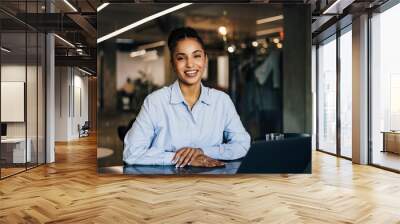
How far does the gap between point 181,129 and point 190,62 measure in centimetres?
106

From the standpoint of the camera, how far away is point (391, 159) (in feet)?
24.5

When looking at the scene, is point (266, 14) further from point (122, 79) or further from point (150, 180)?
point (150, 180)

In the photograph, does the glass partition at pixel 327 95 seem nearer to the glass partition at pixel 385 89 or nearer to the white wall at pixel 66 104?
the glass partition at pixel 385 89

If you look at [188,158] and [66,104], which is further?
[66,104]

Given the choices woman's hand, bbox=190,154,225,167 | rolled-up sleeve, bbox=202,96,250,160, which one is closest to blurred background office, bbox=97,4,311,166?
rolled-up sleeve, bbox=202,96,250,160

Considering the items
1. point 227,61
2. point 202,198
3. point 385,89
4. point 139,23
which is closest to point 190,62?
point 227,61

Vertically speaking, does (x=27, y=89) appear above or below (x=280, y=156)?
above

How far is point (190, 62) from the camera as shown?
629 cm

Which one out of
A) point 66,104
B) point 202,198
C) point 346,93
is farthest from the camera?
point 66,104

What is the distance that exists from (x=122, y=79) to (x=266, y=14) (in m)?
2.51

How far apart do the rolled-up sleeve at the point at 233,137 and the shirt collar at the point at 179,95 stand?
308 millimetres

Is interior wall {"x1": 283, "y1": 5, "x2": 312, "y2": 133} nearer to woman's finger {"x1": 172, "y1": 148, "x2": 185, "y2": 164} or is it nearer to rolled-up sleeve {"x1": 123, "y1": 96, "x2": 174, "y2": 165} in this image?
woman's finger {"x1": 172, "y1": 148, "x2": 185, "y2": 164}

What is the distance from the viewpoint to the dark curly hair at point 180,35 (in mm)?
6336

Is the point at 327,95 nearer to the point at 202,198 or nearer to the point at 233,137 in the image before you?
the point at 233,137
